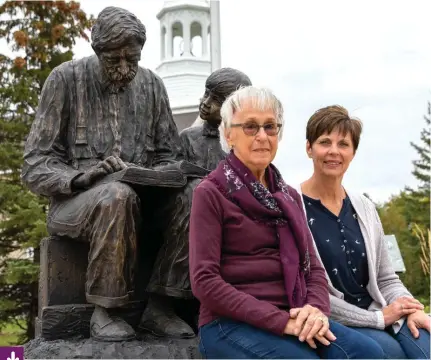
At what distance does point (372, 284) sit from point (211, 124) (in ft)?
5.37

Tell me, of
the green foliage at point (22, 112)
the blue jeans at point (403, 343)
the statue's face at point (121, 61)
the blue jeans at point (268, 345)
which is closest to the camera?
the blue jeans at point (268, 345)

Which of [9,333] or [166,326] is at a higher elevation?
[166,326]

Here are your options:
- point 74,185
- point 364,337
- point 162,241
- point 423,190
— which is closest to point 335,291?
point 364,337

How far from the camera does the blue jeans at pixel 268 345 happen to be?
2453 millimetres

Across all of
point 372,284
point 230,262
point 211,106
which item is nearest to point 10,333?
point 211,106

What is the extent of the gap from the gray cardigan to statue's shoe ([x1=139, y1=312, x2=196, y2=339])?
3.12 ft

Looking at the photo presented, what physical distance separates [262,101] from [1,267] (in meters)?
11.3

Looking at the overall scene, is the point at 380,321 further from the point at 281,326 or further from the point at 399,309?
the point at 281,326

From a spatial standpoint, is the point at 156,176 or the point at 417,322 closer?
the point at 417,322

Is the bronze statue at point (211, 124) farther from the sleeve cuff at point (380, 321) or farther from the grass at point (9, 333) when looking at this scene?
the grass at point (9, 333)

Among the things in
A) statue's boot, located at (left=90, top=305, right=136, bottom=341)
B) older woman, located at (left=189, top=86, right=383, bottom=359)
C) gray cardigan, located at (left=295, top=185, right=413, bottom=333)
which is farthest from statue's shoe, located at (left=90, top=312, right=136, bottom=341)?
gray cardigan, located at (left=295, top=185, right=413, bottom=333)

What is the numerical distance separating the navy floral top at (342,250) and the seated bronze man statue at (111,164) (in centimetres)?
84

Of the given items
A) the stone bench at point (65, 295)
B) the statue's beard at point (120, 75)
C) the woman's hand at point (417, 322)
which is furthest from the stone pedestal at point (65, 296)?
the woman's hand at point (417, 322)

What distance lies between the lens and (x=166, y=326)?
3.63 meters
